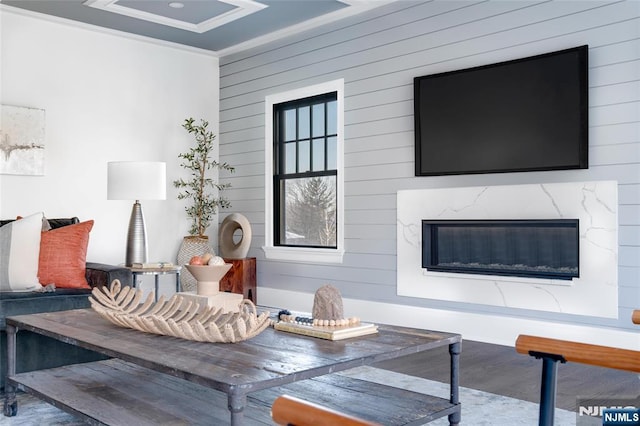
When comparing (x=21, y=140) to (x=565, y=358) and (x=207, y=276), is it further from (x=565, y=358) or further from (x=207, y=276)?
(x=565, y=358)

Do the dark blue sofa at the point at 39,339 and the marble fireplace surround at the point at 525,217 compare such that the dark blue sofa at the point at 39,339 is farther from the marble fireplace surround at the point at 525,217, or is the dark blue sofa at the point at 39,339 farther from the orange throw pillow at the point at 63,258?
the marble fireplace surround at the point at 525,217

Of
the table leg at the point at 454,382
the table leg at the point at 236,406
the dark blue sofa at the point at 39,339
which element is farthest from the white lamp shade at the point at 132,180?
the table leg at the point at 236,406

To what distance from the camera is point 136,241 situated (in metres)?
5.22

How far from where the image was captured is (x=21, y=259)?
3557mm

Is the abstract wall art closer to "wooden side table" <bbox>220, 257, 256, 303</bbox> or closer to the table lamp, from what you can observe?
the table lamp

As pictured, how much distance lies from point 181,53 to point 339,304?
15.7ft

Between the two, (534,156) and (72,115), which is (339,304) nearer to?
(534,156)

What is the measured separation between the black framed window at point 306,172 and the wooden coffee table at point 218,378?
3.28m

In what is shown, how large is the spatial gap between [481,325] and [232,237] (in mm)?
2925

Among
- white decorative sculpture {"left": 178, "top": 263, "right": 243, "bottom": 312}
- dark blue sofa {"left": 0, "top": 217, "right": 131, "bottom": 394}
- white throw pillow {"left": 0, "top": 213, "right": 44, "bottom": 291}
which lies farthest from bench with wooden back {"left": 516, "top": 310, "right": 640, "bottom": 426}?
white throw pillow {"left": 0, "top": 213, "right": 44, "bottom": 291}

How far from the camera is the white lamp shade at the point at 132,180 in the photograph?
5.00 m

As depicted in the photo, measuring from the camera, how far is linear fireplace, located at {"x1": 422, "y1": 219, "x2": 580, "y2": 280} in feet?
13.4

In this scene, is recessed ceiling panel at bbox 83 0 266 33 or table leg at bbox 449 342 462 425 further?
recessed ceiling panel at bbox 83 0 266 33

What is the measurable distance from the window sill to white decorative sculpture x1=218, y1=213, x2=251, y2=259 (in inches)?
8.4
